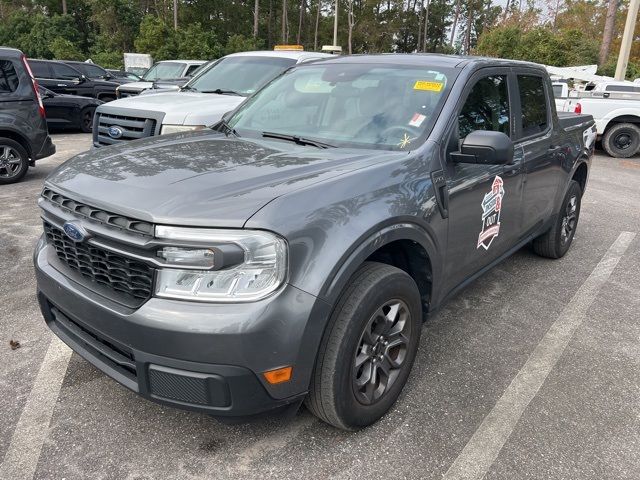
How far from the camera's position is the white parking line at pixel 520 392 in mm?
2373

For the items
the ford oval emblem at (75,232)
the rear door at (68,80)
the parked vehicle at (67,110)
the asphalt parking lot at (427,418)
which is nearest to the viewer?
the ford oval emblem at (75,232)

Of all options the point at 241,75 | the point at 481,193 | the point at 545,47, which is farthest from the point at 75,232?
the point at 545,47

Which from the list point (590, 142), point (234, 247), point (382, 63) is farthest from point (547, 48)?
point (234, 247)

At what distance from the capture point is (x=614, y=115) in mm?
11992

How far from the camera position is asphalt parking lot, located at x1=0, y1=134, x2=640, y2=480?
2320 mm

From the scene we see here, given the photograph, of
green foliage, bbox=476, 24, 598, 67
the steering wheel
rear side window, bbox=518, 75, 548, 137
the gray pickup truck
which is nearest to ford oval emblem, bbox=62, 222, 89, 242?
the gray pickup truck

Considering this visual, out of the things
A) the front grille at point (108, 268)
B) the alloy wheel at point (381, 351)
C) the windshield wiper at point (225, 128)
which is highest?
the windshield wiper at point (225, 128)

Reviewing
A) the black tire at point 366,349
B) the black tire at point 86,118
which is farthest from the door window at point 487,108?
the black tire at point 86,118

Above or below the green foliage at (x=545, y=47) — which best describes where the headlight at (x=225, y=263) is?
below

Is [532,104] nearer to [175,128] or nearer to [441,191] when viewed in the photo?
[441,191]

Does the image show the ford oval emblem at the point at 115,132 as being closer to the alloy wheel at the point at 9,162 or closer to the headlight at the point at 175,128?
the headlight at the point at 175,128

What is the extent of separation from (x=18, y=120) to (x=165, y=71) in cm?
814

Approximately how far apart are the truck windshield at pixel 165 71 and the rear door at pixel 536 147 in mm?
11891

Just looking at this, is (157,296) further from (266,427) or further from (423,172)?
(423,172)
